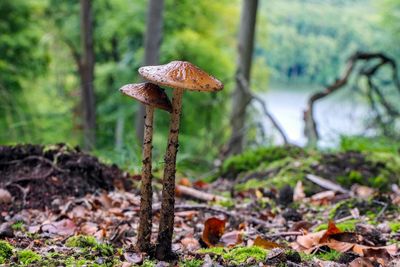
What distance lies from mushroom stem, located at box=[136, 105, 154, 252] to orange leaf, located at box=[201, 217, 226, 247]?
1.78 ft

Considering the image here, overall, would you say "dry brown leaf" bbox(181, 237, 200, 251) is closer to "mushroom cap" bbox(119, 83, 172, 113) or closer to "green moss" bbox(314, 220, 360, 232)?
"green moss" bbox(314, 220, 360, 232)

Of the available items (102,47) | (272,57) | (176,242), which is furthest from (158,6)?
(272,57)

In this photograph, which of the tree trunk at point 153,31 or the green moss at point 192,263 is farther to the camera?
the tree trunk at point 153,31

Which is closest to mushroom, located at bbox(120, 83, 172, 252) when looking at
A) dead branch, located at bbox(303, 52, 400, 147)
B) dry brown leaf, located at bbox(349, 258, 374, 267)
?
dry brown leaf, located at bbox(349, 258, 374, 267)

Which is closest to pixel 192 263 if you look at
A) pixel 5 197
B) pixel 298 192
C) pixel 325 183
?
pixel 5 197

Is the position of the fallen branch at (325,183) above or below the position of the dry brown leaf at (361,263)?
below

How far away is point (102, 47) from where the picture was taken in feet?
57.8

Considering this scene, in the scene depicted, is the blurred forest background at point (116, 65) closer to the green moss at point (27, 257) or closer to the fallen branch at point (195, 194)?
the fallen branch at point (195, 194)

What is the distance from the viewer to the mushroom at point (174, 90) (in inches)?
80.9

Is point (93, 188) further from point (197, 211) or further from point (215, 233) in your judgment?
point (215, 233)

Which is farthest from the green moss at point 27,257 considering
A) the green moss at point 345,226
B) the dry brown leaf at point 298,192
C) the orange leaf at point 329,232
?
the dry brown leaf at point 298,192

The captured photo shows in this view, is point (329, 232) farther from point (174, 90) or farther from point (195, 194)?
point (195, 194)

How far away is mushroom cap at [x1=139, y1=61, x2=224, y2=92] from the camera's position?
2031 millimetres

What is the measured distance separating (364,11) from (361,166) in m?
36.8
